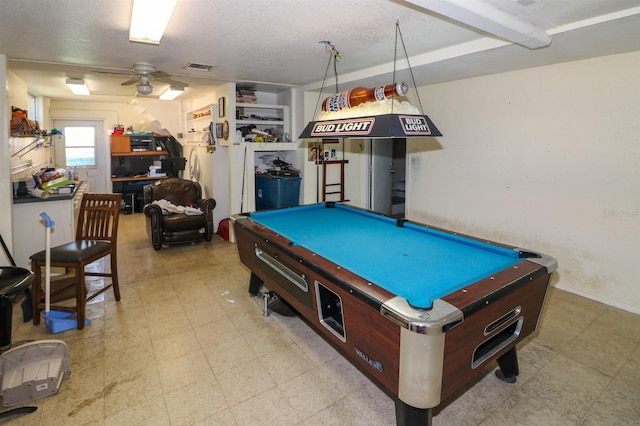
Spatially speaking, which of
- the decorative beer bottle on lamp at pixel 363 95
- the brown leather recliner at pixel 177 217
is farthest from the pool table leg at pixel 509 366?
the brown leather recliner at pixel 177 217

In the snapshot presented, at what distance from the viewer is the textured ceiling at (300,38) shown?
2.24 meters

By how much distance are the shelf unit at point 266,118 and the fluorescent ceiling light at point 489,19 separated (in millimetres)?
3505

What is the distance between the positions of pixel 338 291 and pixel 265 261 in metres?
1.07

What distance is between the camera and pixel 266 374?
92.0 inches

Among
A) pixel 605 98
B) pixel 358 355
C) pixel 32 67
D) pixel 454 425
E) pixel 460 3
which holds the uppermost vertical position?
pixel 32 67

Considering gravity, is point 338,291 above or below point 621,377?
above

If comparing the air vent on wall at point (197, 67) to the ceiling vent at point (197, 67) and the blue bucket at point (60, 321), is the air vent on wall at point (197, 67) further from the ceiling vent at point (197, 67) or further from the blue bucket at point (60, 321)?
the blue bucket at point (60, 321)

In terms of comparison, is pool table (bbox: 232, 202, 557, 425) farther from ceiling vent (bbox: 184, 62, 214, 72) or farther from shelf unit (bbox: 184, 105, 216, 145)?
shelf unit (bbox: 184, 105, 216, 145)

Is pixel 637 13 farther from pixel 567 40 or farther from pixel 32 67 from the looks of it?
pixel 32 67

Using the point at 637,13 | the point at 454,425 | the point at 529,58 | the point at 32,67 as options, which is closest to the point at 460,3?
the point at 637,13

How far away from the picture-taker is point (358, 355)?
1.81 metres

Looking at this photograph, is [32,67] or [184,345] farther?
[32,67]

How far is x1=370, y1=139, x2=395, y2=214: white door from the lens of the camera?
6.09 metres

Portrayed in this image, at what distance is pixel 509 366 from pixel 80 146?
840 cm
